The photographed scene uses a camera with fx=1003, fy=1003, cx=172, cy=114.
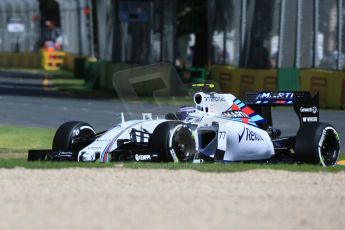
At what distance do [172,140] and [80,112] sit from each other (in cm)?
1390

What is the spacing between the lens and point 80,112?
→ 26453mm

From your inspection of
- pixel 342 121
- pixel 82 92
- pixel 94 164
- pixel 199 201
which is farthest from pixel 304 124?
pixel 82 92

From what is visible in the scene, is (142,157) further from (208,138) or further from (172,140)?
(208,138)

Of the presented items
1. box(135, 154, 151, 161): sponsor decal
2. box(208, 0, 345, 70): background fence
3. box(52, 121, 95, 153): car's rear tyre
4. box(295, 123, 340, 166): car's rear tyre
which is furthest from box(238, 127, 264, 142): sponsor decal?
box(208, 0, 345, 70): background fence

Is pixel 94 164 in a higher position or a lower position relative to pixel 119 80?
lower

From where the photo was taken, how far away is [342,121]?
23.3 meters

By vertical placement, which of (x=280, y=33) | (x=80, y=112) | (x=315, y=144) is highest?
(x=280, y=33)

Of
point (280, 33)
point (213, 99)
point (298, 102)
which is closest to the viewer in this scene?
point (213, 99)

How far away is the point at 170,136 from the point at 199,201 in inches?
124

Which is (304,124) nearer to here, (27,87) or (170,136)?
(170,136)

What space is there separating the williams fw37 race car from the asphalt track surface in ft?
2.55

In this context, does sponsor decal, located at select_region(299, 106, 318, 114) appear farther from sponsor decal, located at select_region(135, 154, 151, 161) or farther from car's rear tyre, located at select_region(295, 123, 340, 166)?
sponsor decal, located at select_region(135, 154, 151, 161)

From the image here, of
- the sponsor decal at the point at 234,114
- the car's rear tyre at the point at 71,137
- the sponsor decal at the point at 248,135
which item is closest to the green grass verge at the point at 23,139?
the car's rear tyre at the point at 71,137

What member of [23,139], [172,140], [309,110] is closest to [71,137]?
[172,140]
